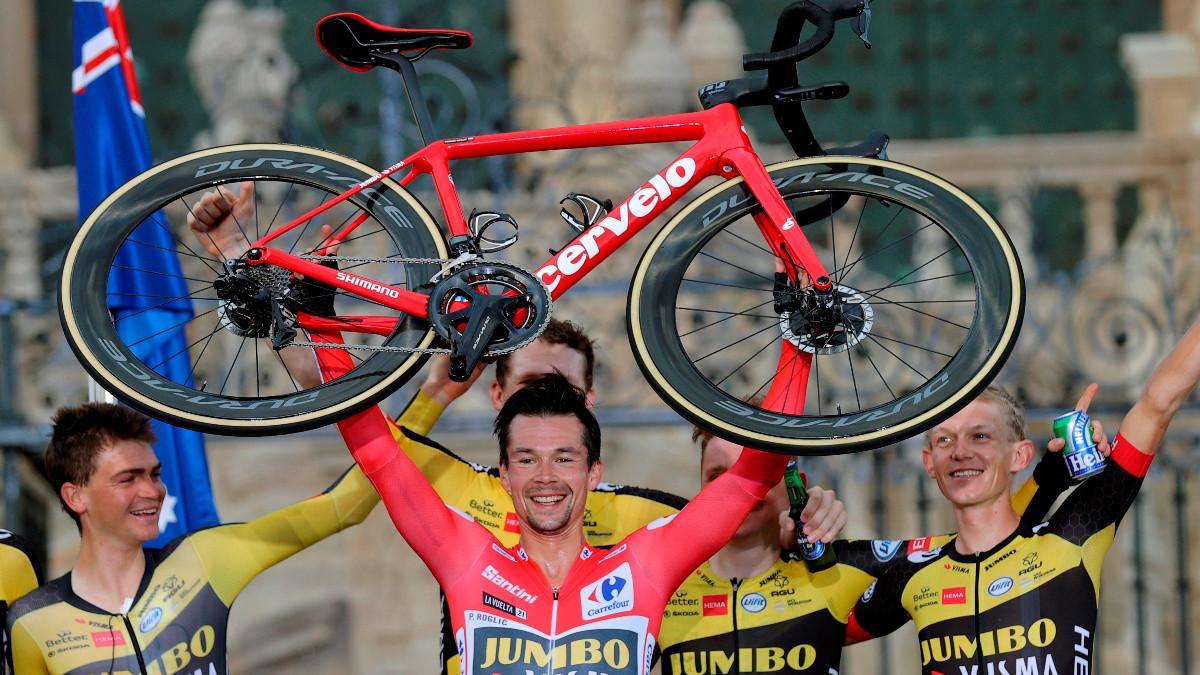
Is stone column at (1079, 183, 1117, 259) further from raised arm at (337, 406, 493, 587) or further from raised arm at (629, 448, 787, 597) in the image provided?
raised arm at (337, 406, 493, 587)

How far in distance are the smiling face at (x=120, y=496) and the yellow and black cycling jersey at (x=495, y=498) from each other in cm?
73

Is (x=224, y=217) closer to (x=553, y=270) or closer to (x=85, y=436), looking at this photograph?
(x=85, y=436)

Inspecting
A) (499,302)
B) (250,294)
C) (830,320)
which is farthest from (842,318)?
(250,294)

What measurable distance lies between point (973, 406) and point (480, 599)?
1451 mm

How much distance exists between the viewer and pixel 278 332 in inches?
189

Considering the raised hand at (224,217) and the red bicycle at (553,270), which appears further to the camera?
the raised hand at (224,217)

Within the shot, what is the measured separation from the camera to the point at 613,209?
4957 millimetres

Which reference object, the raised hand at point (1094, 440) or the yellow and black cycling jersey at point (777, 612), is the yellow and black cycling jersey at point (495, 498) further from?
the raised hand at point (1094, 440)

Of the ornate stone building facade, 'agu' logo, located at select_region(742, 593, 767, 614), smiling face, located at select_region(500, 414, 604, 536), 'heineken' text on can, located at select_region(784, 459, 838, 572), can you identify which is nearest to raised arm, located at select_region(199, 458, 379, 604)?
smiling face, located at select_region(500, 414, 604, 536)

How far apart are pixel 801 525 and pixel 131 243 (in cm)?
232

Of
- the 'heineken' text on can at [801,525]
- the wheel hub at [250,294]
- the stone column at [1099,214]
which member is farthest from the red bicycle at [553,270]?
the stone column at [1099,214]

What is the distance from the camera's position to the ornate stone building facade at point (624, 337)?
9039 millimetres

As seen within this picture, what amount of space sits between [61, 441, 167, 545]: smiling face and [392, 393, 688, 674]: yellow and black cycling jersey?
73cm

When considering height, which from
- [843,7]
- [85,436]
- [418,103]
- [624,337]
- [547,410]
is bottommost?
[547,410]
